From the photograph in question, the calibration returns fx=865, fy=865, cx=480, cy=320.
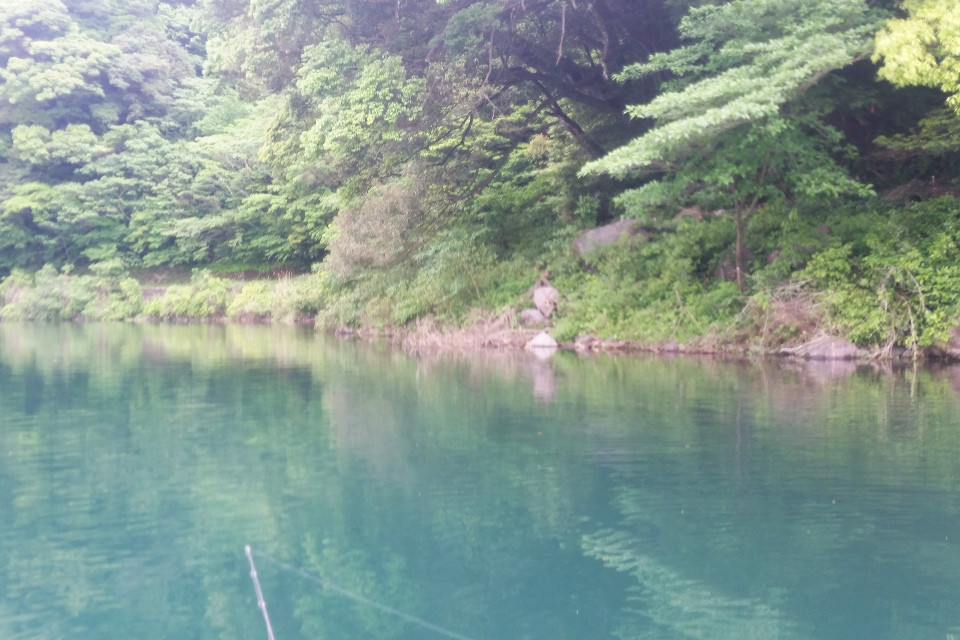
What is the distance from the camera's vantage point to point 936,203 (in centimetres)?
1430

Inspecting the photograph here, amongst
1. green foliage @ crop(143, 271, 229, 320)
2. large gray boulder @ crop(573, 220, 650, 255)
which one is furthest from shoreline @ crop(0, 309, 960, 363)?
green foliage @ crop(143, 271, 229, 320)

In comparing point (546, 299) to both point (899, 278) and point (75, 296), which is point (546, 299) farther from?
point (75, 296)

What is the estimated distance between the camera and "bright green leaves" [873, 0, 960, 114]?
1091cm

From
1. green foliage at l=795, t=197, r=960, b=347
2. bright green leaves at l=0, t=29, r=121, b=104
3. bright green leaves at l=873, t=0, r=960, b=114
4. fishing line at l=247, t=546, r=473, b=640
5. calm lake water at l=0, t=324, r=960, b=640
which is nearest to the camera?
fishing line at l=247, t=546, r=473, b=640

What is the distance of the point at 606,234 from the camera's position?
19.3 m

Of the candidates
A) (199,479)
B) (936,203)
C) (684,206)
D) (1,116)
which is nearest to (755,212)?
(684,206)

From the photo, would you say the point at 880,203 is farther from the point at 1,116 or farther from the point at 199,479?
the point at 1,116

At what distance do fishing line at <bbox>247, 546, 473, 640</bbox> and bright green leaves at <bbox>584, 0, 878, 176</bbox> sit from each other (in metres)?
9.15

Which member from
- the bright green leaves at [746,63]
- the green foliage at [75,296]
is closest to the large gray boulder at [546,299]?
the bright green leaves at [746,63]

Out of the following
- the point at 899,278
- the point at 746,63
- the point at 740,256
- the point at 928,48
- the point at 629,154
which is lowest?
the point at 899,278

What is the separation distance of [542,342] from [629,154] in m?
5.85

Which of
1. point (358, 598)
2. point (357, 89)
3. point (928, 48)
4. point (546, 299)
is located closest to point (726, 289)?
point (546, 299)

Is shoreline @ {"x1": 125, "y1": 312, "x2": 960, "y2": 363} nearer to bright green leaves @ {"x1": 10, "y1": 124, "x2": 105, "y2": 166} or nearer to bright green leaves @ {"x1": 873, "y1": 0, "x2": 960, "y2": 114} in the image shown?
bright green leaves @ {"x1": 873, "y1": 0, "x2": 960, "y2": 114}

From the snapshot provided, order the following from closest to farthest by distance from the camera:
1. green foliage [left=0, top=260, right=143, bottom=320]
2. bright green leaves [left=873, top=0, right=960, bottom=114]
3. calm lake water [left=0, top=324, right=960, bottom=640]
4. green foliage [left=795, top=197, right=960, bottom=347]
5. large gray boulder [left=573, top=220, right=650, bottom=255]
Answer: calm lake water [left=0, top=324, right=960, bottom=640], bright green leaves [left=873, top=0, right=960, bottom=114], green foliage [left=795, top=197, right=960, bottom=347], large gray boulder [left=573, top=220, right=650, bottom=255], green foliage [left=0, top=260, right=143, bottom=320]
